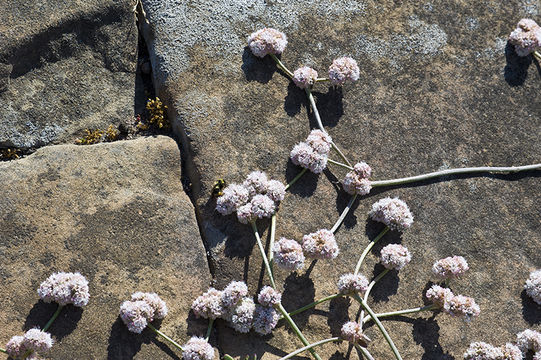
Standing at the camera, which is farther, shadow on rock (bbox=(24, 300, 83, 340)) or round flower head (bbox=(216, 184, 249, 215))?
round flower head (bbox=(216, 184, 249, 215))

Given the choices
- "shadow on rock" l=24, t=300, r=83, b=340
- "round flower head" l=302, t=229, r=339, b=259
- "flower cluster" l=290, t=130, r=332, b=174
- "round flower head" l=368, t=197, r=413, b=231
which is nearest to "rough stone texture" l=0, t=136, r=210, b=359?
"shadow on rock" l=24, t=300, r=83, b=340

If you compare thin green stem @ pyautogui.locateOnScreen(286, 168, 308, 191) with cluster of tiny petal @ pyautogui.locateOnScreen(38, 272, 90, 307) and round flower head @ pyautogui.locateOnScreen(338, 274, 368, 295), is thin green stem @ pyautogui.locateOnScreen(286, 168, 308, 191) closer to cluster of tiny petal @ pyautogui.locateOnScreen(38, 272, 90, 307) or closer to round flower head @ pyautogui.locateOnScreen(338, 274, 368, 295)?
round flower head @ pyautogui.locateOnScreen(338, 274, 368, 295)

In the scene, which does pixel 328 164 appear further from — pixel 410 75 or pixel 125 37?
pixel 125 37

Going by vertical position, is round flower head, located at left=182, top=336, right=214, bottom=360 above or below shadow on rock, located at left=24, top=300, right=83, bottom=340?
above

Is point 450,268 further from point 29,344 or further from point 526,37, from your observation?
point 29,344

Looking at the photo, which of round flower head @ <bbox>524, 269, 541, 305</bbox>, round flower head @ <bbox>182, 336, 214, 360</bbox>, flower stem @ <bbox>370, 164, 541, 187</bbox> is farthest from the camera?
flower stem @ <bbox>370, 164, 541, 187</bbox>

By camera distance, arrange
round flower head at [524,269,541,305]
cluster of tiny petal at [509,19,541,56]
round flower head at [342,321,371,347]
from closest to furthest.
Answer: round flower head at [342,321,371,347]
round flower head at [524,269,541,305]
cluster of tiny petal at [509,19,541,56]

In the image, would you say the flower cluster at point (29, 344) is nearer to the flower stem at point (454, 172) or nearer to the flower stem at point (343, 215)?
the flower stem at point (343, 215)

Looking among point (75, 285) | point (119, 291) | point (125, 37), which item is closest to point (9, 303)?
point (75, 285)
